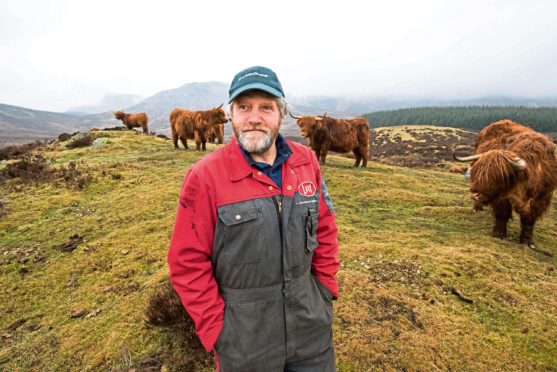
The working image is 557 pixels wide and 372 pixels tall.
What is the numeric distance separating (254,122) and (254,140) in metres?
0.15

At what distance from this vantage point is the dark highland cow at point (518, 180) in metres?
5.03

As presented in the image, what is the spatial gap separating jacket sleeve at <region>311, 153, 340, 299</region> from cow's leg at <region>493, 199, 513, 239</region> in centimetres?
510

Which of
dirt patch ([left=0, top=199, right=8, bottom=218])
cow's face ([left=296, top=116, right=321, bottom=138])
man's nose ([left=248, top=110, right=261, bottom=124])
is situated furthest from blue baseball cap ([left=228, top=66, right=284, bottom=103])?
cow's face ([left=296, top=116, right=321, bottom=138])

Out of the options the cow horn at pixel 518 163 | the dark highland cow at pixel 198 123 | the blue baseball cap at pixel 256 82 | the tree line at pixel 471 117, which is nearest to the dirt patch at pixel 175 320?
the blue baseball cap at pixel 256 82

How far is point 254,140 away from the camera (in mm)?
2045

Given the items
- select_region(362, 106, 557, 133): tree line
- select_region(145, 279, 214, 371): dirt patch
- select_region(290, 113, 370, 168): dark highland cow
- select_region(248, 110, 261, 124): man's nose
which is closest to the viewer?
select_region(248, 110, 261, 124): man's nose

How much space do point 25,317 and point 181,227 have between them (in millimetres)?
3628

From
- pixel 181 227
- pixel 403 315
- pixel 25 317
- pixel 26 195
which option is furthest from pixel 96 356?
pixel 26 195

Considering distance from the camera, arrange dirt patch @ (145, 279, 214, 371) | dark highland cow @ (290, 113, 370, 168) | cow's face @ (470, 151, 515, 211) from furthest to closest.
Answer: dark highland cow @ (290, 113, 370, 168)
cow's face @ (470, 151, 515, 211)
dirt patch @ (145, 279, 214, 371)

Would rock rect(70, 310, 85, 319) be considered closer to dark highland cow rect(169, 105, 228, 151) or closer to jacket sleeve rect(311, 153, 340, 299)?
jacket sleeve rect(311, 153, 340, 299)

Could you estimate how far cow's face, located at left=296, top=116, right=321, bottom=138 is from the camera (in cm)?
1278

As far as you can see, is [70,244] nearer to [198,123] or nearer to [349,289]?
[349,289]

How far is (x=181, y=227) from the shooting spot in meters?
1.88

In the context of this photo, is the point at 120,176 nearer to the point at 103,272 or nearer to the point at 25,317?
the point at 103,272
